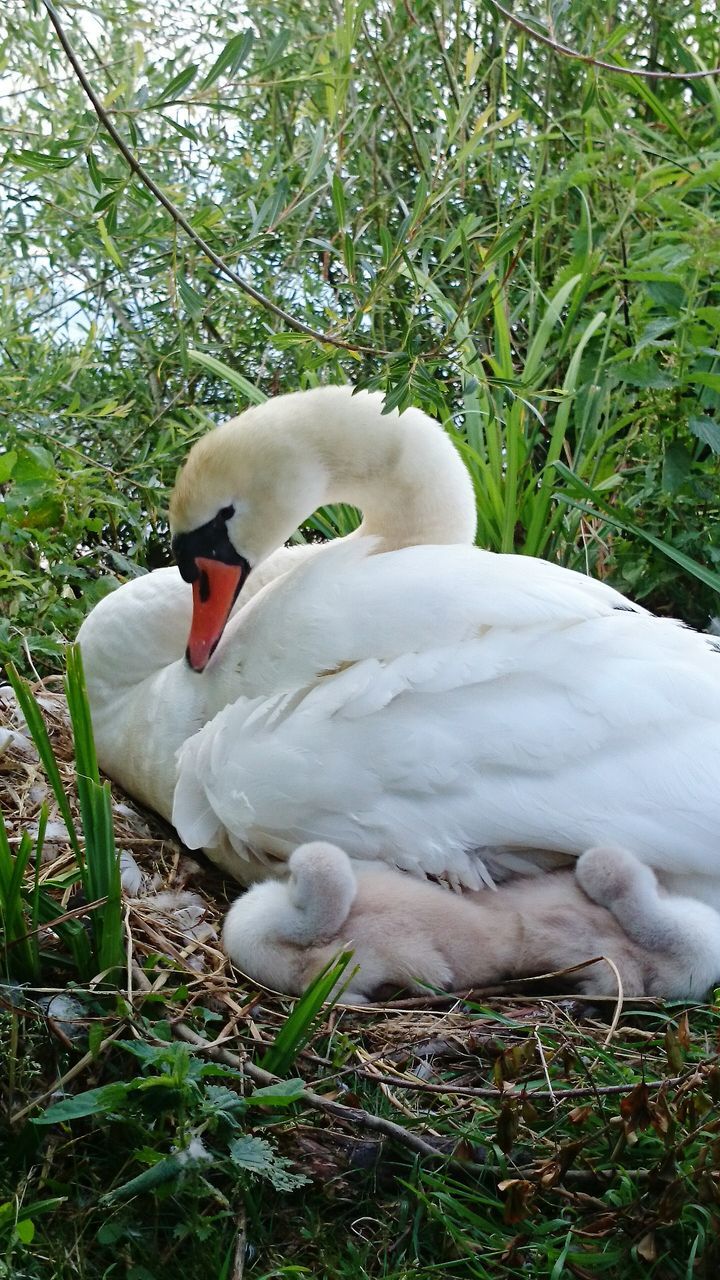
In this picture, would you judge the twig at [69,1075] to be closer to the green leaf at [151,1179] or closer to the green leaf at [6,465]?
the green leaf at [151,1179]

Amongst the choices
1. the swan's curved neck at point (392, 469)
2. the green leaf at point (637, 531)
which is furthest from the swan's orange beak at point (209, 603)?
the green leaf at point (637, 531)

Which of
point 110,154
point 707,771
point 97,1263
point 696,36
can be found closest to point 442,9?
point 110,154

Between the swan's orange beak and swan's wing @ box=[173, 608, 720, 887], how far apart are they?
15.2 inches

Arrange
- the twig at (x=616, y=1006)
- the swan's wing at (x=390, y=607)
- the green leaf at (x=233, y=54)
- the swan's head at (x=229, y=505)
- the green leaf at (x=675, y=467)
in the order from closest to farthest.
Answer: the green leaf at (x=233, y=54), the twig at (x=616, y=1006), the swan's wing at (x=390, y=607), the swan's head at (x=229, y=505), the green leaf at (x=675, y=467)

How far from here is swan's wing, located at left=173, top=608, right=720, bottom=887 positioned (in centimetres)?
245

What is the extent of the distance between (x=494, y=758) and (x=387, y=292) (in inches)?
44.3

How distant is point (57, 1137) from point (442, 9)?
3.07m

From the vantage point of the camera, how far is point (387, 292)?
2.93 meters

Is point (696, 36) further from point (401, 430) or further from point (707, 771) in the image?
point (707, 771)

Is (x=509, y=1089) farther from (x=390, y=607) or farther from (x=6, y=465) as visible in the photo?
(x=6, y=465)

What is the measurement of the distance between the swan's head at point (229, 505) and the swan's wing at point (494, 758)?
47 centimetres

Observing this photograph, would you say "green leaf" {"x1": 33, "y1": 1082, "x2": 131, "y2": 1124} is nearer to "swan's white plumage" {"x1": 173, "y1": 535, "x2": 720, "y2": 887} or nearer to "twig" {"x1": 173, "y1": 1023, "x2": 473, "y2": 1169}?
"twig" {"x1": 173, "y1": 1023, "x2": 473, "y2": 1169}

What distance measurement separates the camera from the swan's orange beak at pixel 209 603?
2932 mm

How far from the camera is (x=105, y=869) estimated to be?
2186 millimetres
